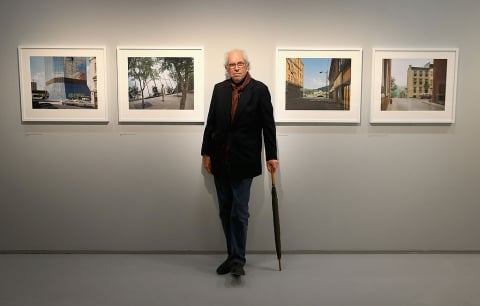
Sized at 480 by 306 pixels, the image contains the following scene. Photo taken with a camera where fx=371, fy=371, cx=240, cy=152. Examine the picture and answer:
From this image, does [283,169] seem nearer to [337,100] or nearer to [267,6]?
[337,100]

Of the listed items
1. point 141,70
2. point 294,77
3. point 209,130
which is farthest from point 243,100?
point 141,70

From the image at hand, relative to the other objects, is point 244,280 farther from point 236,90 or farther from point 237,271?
point 236,90

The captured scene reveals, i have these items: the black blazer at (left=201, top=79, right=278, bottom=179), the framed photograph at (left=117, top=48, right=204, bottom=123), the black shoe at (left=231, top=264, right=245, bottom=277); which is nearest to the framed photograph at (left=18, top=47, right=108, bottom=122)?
the framed photograph at (left=117, top=48, right=204, bottom=123)

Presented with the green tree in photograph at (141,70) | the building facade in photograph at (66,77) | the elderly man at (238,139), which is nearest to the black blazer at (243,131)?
the elderly man at (238,139)

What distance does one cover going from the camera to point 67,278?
2668mm

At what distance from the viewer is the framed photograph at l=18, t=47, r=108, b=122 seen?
2.97m

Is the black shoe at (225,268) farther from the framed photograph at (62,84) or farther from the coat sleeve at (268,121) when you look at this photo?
the framed photograph at (62,84)

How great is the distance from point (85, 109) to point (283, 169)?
169 cm

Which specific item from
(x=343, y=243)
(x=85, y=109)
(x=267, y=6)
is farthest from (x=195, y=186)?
(x=267, y=6)

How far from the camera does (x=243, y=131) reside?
2697mm

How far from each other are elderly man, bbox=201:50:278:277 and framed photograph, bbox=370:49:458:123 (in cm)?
94

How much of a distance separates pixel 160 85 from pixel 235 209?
117 cm

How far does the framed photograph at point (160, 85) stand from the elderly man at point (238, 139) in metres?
0.29

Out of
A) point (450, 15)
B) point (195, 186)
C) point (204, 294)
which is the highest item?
point (450, 15)
